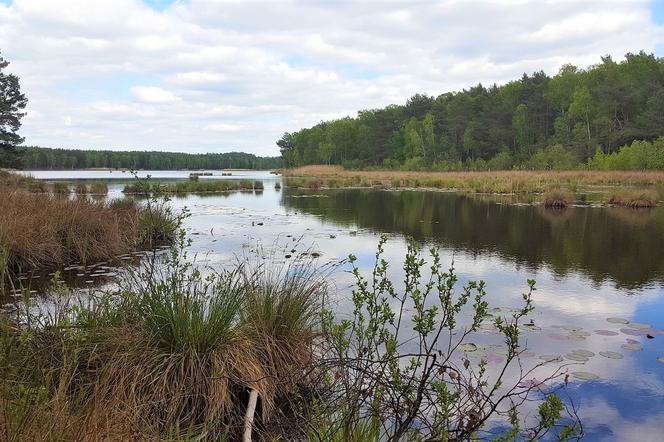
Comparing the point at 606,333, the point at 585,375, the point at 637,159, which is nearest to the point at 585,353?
the point at 585,375

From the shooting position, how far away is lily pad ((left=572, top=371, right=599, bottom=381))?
5.84m

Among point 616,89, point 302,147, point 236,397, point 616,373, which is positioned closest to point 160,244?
point 236,397

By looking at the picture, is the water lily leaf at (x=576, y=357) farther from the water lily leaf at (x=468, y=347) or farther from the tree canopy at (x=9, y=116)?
the tree canopy at (x=9, y=116)

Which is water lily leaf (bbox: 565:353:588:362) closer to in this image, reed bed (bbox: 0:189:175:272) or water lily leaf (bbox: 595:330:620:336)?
water lily leaf (bbox: 595:330:620:336)

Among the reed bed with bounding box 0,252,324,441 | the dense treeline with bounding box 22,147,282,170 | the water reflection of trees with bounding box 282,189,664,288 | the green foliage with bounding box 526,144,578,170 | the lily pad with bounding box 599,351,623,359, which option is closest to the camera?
the reed bed with bounding box 0,252,324,441

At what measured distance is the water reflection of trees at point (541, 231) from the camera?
40.7ft

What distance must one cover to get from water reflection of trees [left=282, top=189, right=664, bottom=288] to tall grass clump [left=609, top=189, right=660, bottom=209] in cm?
206

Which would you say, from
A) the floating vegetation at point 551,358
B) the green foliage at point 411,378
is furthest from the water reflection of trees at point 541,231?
the green foliage at point 411,378

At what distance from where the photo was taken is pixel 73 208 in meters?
13.1

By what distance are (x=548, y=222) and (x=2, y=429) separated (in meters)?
20.5

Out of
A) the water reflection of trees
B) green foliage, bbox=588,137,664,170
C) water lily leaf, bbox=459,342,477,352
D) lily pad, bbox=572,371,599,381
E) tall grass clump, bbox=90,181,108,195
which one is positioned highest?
green foliage, bbox=588,137,664,170

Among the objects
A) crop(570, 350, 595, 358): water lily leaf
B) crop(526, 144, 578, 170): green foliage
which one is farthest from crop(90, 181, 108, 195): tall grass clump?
crop(526, 144, 578, 170): green foliage

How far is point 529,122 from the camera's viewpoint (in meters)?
77.6

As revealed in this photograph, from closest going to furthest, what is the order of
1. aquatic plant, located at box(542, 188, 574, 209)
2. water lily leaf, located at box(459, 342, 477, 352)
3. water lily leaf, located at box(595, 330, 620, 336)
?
water lily leaf, located at box(459, 342, 477, 352) → water lily leaf, located at box(595, 330, 620, 336) → aquatic plant, located at box(542, 188, 574, 209)
